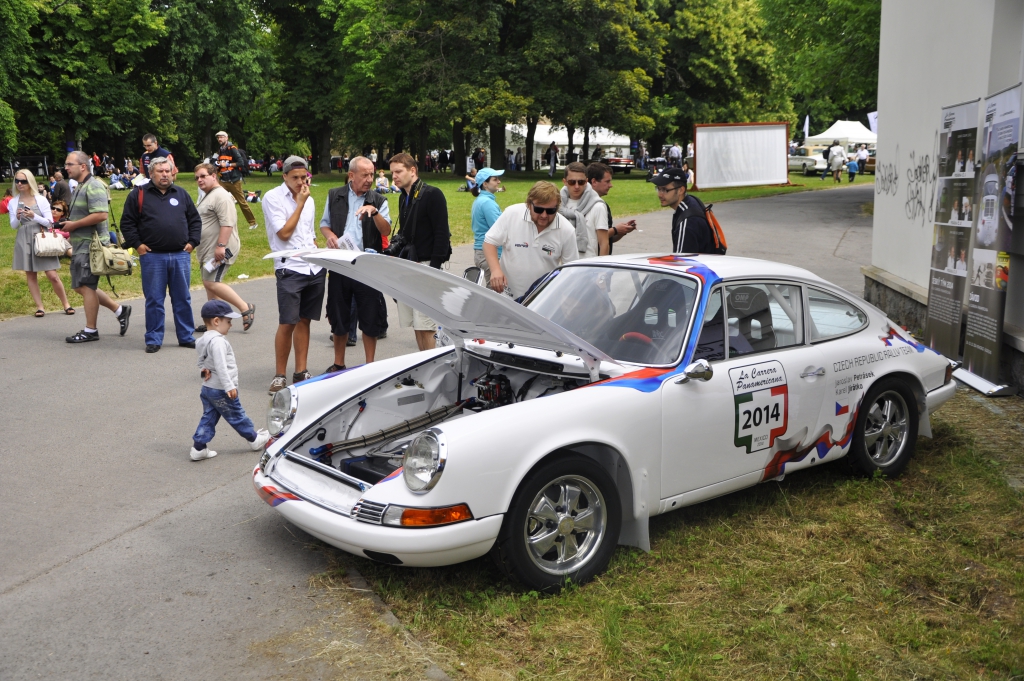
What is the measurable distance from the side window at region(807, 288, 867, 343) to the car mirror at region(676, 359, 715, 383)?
1052 millimetres

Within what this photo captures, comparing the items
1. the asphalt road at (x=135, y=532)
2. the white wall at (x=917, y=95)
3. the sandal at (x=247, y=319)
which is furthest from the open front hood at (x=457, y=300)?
the white wall at (x=917, y=95)

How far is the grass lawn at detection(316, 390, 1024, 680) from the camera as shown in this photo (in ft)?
12.0

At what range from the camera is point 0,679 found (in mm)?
3445

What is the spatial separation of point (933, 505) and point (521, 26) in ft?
135

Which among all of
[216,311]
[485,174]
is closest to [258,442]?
[216,311]

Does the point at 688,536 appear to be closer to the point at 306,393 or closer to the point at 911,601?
the point at 911,601

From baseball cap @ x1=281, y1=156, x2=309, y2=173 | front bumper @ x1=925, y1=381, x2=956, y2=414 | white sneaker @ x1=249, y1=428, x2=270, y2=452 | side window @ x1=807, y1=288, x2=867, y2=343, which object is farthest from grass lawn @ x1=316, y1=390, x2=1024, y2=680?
baseball cap @ x1=281, y1=156, x2=309, y2=173

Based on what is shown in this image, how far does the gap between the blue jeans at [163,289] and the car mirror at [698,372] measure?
6.38 meters

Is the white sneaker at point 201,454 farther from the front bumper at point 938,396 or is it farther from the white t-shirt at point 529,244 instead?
the front bumper at point 938,396

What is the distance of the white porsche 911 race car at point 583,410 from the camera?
3.93 m

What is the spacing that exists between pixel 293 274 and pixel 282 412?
2770mm

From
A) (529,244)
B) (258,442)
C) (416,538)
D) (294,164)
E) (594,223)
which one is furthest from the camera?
(594,223)

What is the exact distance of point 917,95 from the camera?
34.7ft

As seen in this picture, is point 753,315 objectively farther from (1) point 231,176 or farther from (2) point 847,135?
(2) point 847,135
